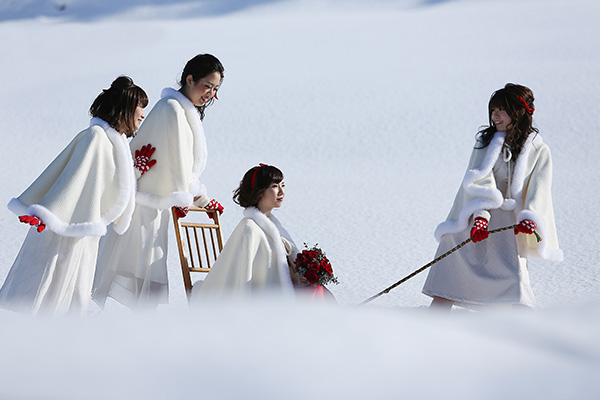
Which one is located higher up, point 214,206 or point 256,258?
point 214,206

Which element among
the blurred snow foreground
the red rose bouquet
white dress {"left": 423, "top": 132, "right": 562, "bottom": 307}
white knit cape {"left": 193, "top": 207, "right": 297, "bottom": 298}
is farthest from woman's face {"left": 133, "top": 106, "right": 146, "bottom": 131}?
the blurred snow foreground

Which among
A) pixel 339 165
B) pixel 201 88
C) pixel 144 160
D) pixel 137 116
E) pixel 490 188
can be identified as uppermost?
pixel 339 165

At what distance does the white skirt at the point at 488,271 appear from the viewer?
346 cm

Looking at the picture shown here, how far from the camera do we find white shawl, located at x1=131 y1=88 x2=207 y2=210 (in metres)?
3.38

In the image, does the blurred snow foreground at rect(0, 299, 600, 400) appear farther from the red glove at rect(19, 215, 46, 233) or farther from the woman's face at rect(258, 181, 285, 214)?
the woman's face at rect(258, 181, 285, 214)

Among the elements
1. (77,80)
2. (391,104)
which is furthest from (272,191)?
(77,80)

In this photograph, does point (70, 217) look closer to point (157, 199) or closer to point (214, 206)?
point (157, 199)

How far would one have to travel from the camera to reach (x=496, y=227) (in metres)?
3.52

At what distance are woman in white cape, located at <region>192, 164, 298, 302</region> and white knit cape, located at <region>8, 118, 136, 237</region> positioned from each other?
15.7 inches

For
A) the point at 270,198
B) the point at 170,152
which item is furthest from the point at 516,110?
the point at 170,152

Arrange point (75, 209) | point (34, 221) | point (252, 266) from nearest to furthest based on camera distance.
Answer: point (34, 221) < point (75, 209) < point (252, 266)

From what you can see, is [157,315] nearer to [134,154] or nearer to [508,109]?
[134,154]

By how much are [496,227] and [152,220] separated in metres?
1.42

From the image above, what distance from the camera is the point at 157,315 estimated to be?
1395 millimetres
